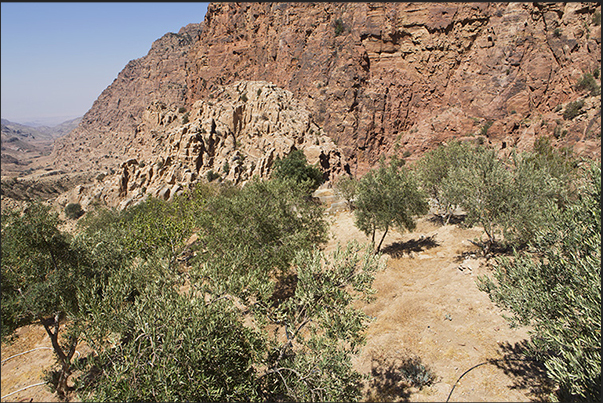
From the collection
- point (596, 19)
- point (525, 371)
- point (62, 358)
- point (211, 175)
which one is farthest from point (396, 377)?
point (596, 19)

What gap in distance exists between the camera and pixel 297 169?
46.0 m

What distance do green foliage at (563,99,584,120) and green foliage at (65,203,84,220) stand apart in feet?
293

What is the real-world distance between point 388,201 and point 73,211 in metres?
63.6

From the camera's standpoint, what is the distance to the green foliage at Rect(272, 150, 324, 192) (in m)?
45.8

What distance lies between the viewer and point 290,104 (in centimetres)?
6138

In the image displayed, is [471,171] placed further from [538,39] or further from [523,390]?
[538,39]

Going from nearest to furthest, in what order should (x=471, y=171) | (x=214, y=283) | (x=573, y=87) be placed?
1. (x=214, y=283)
2. (x=471, y=171)
3. (x=573, y=87)

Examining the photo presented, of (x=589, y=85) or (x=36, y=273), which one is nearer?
(x=36, y=273)

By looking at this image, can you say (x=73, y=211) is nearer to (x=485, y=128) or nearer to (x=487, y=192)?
(x=487, y=192)

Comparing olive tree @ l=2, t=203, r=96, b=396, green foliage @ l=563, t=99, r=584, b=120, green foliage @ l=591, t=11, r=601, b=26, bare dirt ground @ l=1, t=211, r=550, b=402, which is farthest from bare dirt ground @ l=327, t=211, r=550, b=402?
green foliage @ l=591, t=11, r=601, b=26

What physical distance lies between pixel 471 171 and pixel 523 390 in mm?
12231

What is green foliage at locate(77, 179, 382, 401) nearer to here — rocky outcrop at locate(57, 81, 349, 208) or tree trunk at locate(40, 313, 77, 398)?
tree trunk at locate(40, 313, 77, 398)

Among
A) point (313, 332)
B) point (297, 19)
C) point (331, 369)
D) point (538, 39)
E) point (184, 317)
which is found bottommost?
point (331, 369)

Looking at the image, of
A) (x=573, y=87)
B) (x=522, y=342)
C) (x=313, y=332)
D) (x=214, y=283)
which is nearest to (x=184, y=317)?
(x=214, y=283)
